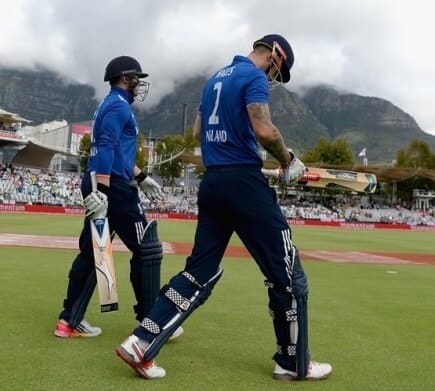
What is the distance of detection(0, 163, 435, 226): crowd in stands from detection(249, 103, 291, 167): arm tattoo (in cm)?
3440

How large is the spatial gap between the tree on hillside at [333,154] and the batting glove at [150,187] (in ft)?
222

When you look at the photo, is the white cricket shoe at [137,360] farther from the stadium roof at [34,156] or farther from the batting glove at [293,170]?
the stadium roof at [34,156]

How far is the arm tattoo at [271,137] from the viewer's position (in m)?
3.49

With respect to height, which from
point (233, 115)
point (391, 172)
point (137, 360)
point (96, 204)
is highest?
point (391, 172)

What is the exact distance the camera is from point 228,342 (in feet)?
15.1

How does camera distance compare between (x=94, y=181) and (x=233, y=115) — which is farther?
(x=94, y=181)

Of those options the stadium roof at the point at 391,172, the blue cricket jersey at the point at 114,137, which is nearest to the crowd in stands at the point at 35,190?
the stadium roof at the point at 391,172

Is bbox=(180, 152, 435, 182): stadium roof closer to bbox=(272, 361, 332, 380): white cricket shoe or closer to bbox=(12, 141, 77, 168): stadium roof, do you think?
bbox=(12, 141, 77, 168): stadium roof

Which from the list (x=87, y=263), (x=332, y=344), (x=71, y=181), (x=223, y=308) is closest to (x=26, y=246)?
(x=223, y=308)

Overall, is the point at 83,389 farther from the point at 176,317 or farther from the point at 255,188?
the point at 255,188

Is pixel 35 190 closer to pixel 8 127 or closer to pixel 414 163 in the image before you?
pixel 8 127

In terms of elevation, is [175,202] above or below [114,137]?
below

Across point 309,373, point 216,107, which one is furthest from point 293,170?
point 309,373

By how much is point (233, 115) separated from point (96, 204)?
4.24ft
